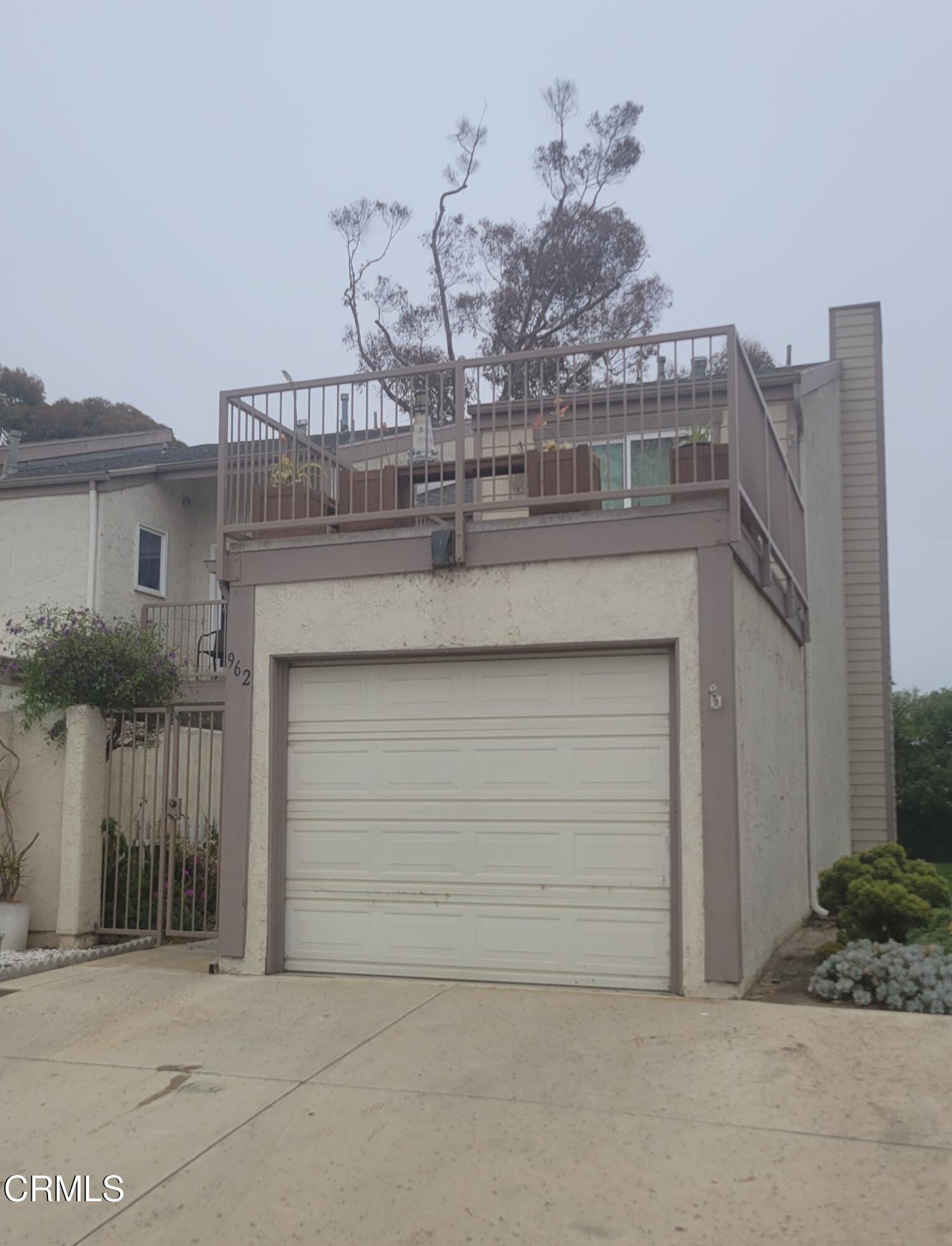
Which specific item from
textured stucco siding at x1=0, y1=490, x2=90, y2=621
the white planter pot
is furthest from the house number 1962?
textured stucco siding at x1=0, y1=490, x2=90, y2=621

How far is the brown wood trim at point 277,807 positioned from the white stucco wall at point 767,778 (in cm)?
305

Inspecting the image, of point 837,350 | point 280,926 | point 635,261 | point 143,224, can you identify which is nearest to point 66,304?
point 143,224

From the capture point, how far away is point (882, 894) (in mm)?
7570

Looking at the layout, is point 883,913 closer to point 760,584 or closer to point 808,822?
point 760,584

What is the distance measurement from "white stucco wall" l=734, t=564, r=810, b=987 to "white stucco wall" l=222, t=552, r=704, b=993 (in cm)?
31

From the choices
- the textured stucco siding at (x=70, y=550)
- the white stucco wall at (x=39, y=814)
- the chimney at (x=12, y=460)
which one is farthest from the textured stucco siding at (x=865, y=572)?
the chimney at (x=12, y=460)

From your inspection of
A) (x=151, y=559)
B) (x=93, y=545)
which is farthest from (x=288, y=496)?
(x=151, y=559)

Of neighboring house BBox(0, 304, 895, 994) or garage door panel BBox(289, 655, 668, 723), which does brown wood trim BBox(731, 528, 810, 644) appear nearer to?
neighboring house BBox(0, 304, 895, 994)

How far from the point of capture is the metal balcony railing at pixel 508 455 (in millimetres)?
7293

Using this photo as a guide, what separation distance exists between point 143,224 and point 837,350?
41.3m

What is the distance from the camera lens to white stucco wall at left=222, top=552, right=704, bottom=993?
6.96 metres

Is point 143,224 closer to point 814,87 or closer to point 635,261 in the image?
point 635,261

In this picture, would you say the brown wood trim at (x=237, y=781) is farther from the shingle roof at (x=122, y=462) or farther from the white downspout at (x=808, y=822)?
the shingle roof at (x=122, y=462)

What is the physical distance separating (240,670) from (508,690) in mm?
1887
